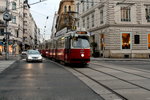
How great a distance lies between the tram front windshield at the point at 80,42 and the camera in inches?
619

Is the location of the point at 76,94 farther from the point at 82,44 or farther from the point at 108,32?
the point at 108,32

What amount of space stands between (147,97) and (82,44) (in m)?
10.4

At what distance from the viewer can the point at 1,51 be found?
161ft

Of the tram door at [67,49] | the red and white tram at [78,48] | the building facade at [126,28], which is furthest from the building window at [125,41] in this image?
the tram door at [67,49]

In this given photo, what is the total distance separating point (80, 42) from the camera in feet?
52.3

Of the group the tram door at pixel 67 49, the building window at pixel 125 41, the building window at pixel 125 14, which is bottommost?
the tram door at pixel 67 49

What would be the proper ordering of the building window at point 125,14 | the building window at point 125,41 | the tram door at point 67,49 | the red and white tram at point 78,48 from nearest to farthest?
1. the red and white tram at point 78,48
2. the tram door at point 67,49
3. the building window at point 125,41
4. the building window at point 125,14

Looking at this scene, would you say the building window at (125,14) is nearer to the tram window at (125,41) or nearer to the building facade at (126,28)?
the building facade at (126,28)

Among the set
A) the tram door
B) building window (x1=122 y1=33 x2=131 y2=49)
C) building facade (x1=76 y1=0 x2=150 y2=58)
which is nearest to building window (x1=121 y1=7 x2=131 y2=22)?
building facade (x1=76 y1=0 x2=150 y2=58)

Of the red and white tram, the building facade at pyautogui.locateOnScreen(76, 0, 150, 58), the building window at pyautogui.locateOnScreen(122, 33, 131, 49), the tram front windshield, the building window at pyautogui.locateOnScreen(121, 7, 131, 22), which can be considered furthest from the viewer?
the building window at pyautogui.locateOnScreen(121, 7, 131, 22)

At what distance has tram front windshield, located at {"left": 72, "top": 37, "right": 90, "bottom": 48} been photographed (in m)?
15.7

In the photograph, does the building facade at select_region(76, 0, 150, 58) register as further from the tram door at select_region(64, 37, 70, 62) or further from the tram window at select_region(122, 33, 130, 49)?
the tram door at select_region(64, 37, 70, 62)

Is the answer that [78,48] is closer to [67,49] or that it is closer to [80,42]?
[80,42]

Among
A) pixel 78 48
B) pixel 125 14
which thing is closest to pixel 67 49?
pixel 78 48
